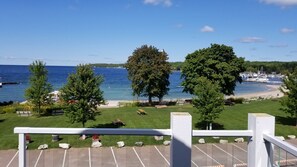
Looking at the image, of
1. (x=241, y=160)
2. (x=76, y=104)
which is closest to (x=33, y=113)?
(x=76, y=104)

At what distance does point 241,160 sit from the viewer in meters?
3.72

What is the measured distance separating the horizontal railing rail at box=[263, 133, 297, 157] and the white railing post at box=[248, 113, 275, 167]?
0.20 feet

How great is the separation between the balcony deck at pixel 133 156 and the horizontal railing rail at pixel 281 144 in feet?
0.70

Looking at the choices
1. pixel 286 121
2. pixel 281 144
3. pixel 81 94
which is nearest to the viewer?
pixel 281 144

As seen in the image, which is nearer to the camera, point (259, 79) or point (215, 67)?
point (215, 67)

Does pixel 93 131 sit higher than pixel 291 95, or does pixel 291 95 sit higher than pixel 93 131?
pixel 93 131

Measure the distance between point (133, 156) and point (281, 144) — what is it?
5.49 ft

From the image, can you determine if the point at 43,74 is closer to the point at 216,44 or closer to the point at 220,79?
the point at 220,79

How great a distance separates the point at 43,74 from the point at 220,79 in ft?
81.5

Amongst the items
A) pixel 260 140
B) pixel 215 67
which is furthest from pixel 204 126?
pixel 215 67

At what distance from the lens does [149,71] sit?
49.7 m

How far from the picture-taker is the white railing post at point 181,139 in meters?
3.34

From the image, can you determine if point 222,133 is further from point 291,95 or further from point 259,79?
point 259,79

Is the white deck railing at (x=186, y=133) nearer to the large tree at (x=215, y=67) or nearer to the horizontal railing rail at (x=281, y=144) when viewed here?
the horizontal railing rail at (x=281, y=144)
